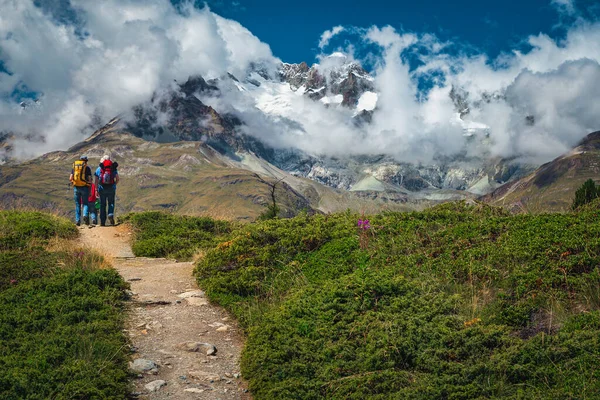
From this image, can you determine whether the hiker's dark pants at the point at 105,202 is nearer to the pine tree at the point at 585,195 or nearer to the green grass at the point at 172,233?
the green grass at the point at 172,233

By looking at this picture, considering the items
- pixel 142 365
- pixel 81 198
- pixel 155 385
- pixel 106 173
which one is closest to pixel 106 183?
pixel 106 173

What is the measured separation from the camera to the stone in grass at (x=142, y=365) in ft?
29.4

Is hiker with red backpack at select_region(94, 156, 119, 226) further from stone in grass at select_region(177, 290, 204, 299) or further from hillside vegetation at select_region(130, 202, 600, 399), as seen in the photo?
stone in grass at select_region(177, 290, 204, 299)

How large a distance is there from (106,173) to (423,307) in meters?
20.6

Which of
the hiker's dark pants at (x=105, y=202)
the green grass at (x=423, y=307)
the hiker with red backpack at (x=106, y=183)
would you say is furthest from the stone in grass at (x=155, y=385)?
the hiker with red backpack at (x=106, y=183)

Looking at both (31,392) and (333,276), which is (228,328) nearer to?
(333,276)

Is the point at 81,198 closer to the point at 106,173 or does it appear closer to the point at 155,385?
the point at 106,173

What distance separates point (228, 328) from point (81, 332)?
309cm

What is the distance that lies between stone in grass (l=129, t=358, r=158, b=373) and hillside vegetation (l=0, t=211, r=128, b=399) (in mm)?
200

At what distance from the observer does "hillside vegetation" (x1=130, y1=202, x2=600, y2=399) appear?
7.30 m

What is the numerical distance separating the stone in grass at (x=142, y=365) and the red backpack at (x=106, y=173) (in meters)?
18.3

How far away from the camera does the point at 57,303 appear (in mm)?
10641

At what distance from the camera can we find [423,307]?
9.19 metres

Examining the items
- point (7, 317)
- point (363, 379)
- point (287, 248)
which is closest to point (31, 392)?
point (7, 317)
